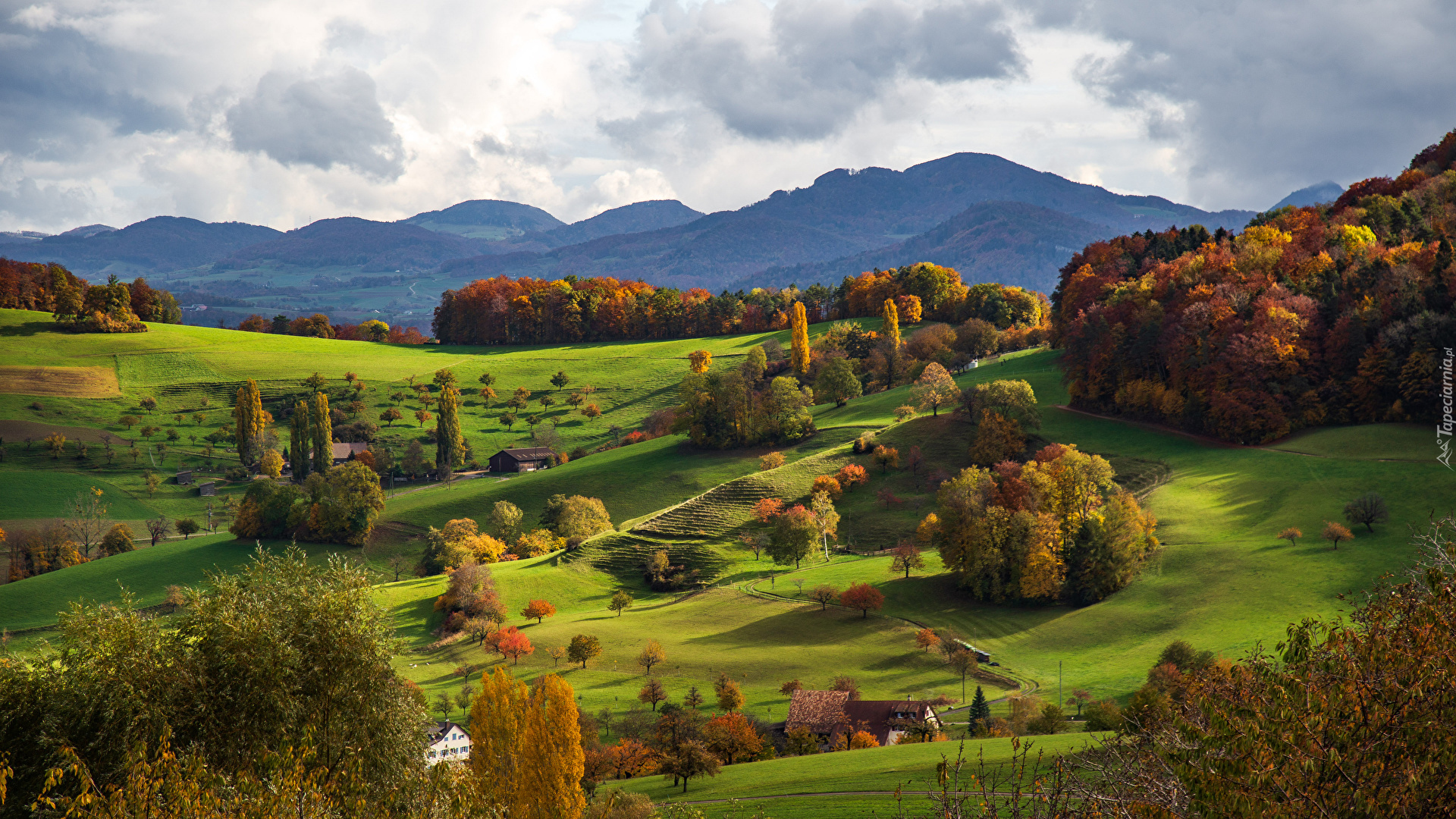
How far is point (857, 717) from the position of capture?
48031 mm

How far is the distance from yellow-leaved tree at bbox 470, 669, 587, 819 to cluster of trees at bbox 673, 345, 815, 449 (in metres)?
72.1

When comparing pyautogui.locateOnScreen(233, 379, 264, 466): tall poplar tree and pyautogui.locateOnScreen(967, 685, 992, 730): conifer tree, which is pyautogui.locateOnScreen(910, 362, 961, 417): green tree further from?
pyautogui.locateOnScreen(233, 379, 264, 466): tall poplar tree

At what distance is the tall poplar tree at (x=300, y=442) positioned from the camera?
4274 inches

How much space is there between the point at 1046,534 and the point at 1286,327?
31333 millimetres

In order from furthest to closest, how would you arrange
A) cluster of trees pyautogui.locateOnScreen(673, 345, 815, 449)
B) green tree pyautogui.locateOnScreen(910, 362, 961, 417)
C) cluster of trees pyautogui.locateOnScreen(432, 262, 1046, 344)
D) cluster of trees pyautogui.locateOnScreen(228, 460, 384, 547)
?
1. cluster of trees pyautogui.locateOnScreen(432, 262, 1046, 344)
2. cluster of trees pyautogui.locateOnScreen(673, 345, 815, 449)
3. green tree pyautogui.locateOnScreen(910, 362, 961, 417)
4. cluster of trees pyautogui.locateOnScreen(228, 460, 384, 547)

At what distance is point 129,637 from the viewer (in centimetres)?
1992

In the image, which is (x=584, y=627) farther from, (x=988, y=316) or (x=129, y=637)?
(x=988, y=316)

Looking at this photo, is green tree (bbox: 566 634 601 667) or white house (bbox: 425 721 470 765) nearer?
white house (bbox: 425 721 470 765)

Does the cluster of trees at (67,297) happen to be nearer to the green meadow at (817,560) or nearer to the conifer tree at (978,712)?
the green meadow at (817,560)

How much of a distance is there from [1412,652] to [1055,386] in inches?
3667

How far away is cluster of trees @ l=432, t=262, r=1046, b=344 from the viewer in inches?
6506

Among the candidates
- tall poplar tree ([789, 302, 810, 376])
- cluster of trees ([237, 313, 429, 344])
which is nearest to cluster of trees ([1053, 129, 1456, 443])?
tall poplar tree ([789, 302, 810, 376])

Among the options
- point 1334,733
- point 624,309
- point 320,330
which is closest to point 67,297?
point 320,330

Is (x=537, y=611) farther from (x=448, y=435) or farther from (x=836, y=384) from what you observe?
(x=836, y=384)
